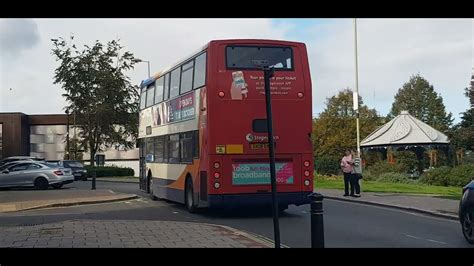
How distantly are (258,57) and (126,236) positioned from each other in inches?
235

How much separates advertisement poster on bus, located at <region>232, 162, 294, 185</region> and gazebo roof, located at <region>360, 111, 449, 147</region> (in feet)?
103

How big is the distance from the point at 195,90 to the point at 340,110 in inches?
1731

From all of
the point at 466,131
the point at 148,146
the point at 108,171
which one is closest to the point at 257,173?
the point at 148,146

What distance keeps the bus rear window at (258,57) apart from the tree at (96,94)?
36.0 m

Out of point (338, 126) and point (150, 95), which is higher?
point (338, 126)

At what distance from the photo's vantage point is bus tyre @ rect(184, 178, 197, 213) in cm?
1589

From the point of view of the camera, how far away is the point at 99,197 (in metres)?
20.8

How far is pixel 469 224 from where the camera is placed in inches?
423

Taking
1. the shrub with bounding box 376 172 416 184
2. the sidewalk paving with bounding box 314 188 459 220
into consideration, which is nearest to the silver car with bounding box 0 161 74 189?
the sidewalk paving with bounding box 314 188 459 220

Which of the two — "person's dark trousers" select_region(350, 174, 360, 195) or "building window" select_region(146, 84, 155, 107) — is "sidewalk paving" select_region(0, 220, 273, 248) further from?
"person's dark trousers" select_region(350, 174, 360, 195)

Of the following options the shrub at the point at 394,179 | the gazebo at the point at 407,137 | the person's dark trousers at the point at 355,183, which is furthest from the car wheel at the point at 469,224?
the gazebo at the point at 407,137

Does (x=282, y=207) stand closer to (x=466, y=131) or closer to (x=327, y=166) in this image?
(x=466, y=131)
